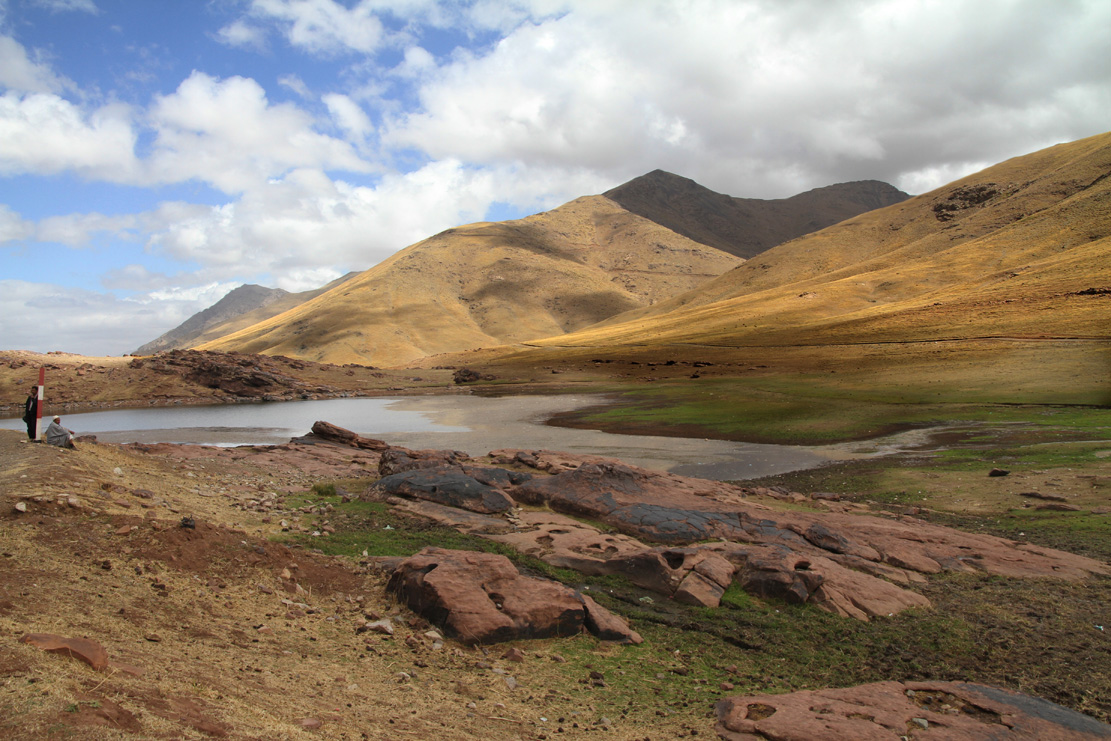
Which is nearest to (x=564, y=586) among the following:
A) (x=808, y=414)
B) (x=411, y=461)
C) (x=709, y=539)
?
(x=709, y=539)

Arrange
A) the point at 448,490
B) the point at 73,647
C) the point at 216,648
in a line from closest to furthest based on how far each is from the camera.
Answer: the point at 73,647, the point at 216,648, the point at 448,490

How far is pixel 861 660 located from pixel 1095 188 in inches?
6948

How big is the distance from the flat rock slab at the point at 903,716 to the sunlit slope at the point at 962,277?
80962 mm

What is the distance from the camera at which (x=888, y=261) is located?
158500 millimetres

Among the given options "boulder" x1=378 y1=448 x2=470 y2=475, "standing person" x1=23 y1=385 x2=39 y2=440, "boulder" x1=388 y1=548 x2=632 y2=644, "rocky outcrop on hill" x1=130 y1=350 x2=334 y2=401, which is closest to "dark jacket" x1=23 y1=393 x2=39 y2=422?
"standing person" x1=23 y1=385 x2=39 y2=440

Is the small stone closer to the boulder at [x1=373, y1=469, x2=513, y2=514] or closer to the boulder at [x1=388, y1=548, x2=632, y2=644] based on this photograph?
the boulder at [x1=388, y1=548, x2=632, y2=644]

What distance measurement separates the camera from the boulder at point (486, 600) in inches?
372

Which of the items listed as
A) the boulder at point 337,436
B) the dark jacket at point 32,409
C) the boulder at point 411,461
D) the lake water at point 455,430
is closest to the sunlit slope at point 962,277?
the lake water at point 455,430

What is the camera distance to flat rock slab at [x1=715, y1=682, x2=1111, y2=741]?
7117mm

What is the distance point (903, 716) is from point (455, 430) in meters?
41.7

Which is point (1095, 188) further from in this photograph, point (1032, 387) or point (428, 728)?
point (428, 728)

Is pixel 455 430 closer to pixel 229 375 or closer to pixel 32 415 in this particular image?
pixel 32 415

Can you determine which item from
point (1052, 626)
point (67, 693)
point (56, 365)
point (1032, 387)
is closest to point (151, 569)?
point (67, 693)

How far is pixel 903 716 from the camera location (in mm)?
7555
